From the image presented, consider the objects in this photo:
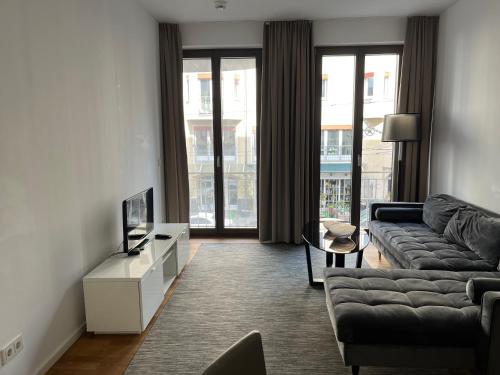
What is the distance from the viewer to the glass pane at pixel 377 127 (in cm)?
482

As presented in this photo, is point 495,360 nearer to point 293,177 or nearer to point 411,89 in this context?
point 293,177

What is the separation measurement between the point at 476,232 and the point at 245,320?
1993 mm

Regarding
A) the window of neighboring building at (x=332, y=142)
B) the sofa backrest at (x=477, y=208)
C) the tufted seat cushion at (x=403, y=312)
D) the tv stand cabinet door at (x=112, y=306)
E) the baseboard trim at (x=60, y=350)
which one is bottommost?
the baseboard trim at (x=60, y=350)

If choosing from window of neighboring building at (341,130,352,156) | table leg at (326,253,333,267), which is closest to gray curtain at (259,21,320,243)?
window of neighboring building at (341,130,352,156)

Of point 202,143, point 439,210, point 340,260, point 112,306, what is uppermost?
point 202,143

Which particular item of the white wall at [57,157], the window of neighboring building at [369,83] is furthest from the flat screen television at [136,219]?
the window of neighboring building at [369,83]

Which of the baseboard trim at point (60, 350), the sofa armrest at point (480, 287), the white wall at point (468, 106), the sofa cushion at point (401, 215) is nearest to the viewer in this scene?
the sofa armrest at point (480, 287)

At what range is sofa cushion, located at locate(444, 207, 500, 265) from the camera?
2820 millimetres

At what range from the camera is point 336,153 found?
497 centimetres

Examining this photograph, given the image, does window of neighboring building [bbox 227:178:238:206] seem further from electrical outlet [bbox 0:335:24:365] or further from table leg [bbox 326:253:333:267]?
electrical outlet [bbox 0:335:24:365]

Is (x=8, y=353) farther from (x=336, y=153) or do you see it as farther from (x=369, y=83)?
(x=369, y=83)

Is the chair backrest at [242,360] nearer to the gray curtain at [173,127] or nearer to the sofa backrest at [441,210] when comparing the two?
the sofa backrest at [441,210]

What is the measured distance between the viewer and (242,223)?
5285 mm

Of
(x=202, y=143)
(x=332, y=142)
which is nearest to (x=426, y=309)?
(x=332, y=142)
